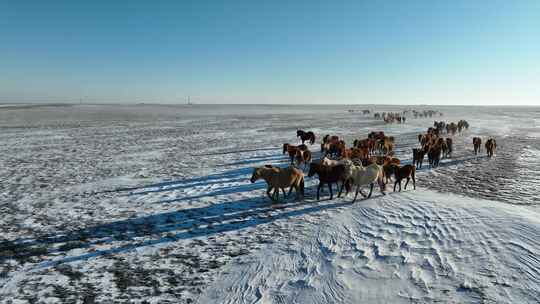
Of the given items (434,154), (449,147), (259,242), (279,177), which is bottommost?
(259,242)

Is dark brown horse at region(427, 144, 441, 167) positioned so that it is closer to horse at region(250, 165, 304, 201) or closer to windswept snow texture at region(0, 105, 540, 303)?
windswept snow texture at region(0, 105, 540, 303)

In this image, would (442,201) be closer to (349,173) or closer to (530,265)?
(349,173)

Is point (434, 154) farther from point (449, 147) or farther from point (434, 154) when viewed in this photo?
point (449, 147)

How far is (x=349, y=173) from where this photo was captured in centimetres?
955

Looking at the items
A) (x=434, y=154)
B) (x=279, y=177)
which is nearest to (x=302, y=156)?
(x=279, y=177)

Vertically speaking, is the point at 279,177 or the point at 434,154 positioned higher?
the point at 434,154

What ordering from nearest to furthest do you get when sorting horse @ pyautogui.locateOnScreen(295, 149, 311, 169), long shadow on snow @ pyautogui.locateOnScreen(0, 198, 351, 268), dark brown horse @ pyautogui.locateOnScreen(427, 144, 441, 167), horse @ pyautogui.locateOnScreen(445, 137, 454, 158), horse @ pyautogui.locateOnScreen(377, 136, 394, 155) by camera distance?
1. long shadow on snow @ pyautogui.locateOnScreen(0, 198, 351, 268)
2. dark brown horse @ pyautogui.locateOnScreen(427, 144, 441, 167)
3. horse @ pyautogui.locateOnScreen(295, 149, 311, 169)
4. horse @ pyautogui.locateOnScreen(445, 137, 454, 158)
5. horse @ pyautogui.locateOnScreen(377, 136, 394, 155)

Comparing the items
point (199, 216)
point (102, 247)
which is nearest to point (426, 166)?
point (199, 216)

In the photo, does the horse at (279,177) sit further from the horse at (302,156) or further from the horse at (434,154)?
the horse at (434,154)

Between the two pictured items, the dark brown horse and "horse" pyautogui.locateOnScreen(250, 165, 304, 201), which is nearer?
"horse" pyautogui.locateOnScreen(250, 165, 304, 201)

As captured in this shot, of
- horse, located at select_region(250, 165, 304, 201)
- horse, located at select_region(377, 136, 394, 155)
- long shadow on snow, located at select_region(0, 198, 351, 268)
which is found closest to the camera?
long shadow on snow, located at select_region(0, 198, 351, 268)

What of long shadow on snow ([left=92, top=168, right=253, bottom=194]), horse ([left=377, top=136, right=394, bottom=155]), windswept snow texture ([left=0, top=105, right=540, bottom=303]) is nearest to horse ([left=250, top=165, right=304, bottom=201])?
windswept snow texture ([left=0, top=105, right=540, bottom=303])

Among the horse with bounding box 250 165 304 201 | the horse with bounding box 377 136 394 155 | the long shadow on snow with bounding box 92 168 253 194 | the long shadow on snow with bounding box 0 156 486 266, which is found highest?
the horse with bounding box 377 136 394 155

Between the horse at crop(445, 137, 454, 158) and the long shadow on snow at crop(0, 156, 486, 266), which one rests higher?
the horse at crop(445, 137, 454, 158)
